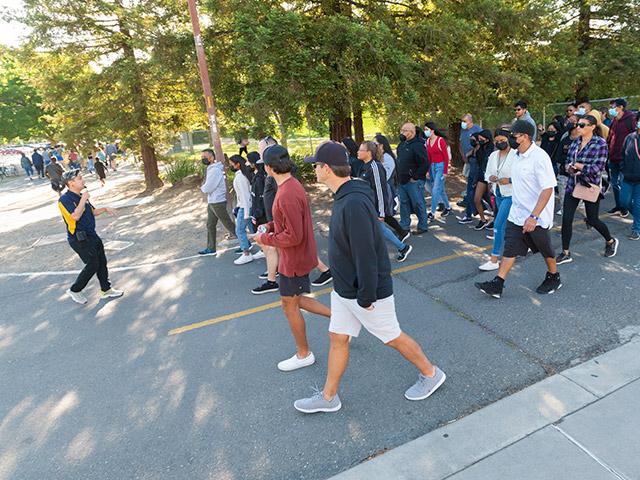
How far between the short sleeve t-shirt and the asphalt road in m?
0.99

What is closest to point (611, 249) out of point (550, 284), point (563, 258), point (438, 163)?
point (563, 258)

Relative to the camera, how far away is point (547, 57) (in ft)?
35.2

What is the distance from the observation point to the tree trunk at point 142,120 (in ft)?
40.8

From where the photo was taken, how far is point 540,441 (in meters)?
2.78

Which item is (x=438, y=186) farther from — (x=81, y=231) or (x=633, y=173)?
(x=81, y=231)

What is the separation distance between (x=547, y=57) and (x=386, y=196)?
752cm

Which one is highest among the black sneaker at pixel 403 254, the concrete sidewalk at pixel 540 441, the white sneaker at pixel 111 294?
the white sneaker at pixel 111 294

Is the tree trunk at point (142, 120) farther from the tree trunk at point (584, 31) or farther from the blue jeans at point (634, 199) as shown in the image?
the tree trunk at point (584, 31)

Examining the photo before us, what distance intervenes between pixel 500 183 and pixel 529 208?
1.26 m

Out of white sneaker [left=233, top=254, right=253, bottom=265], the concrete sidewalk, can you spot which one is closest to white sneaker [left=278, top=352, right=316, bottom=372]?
the concrete sidewalk

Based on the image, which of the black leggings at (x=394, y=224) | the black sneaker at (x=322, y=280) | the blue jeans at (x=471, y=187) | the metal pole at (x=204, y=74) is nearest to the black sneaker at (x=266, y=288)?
the black sneaker at (x=322, y=280)

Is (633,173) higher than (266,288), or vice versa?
(633,173)

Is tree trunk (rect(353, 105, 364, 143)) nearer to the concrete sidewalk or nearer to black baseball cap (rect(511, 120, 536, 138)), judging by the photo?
black baseball cap (rect(511, 120, 536, 138))

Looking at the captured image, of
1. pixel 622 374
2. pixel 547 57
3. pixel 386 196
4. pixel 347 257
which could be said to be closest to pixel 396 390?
pixel 347 257
